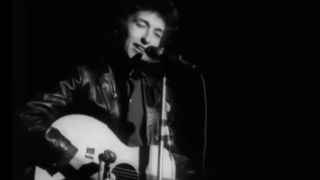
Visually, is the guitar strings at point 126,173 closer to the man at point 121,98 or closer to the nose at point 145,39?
the man at point 121,98

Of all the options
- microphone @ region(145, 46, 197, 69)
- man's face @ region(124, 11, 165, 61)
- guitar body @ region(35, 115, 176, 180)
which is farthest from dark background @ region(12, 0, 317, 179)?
microphone @ region(145, 46, 197, 69)

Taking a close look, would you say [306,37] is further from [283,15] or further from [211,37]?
[211,37]

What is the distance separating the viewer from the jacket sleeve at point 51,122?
222cm

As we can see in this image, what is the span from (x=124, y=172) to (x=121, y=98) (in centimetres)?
36

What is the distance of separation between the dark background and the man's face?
4.7 inches

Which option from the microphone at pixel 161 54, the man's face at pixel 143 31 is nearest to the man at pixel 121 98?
the man's face at pixel 143 31

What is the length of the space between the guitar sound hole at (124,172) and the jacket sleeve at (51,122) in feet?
0.65

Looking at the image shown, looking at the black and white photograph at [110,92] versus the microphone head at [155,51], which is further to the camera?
the black and white photograph at [110,92]

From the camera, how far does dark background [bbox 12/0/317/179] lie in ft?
8.18

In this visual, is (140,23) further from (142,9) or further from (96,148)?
(96,148)

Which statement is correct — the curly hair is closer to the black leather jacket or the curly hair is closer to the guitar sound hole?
the black leather jacket

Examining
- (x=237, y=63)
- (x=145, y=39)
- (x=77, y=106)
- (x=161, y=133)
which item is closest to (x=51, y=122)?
(x=77, y=106)

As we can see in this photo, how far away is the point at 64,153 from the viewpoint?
222cm

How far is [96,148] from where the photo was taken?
7.40 ft
